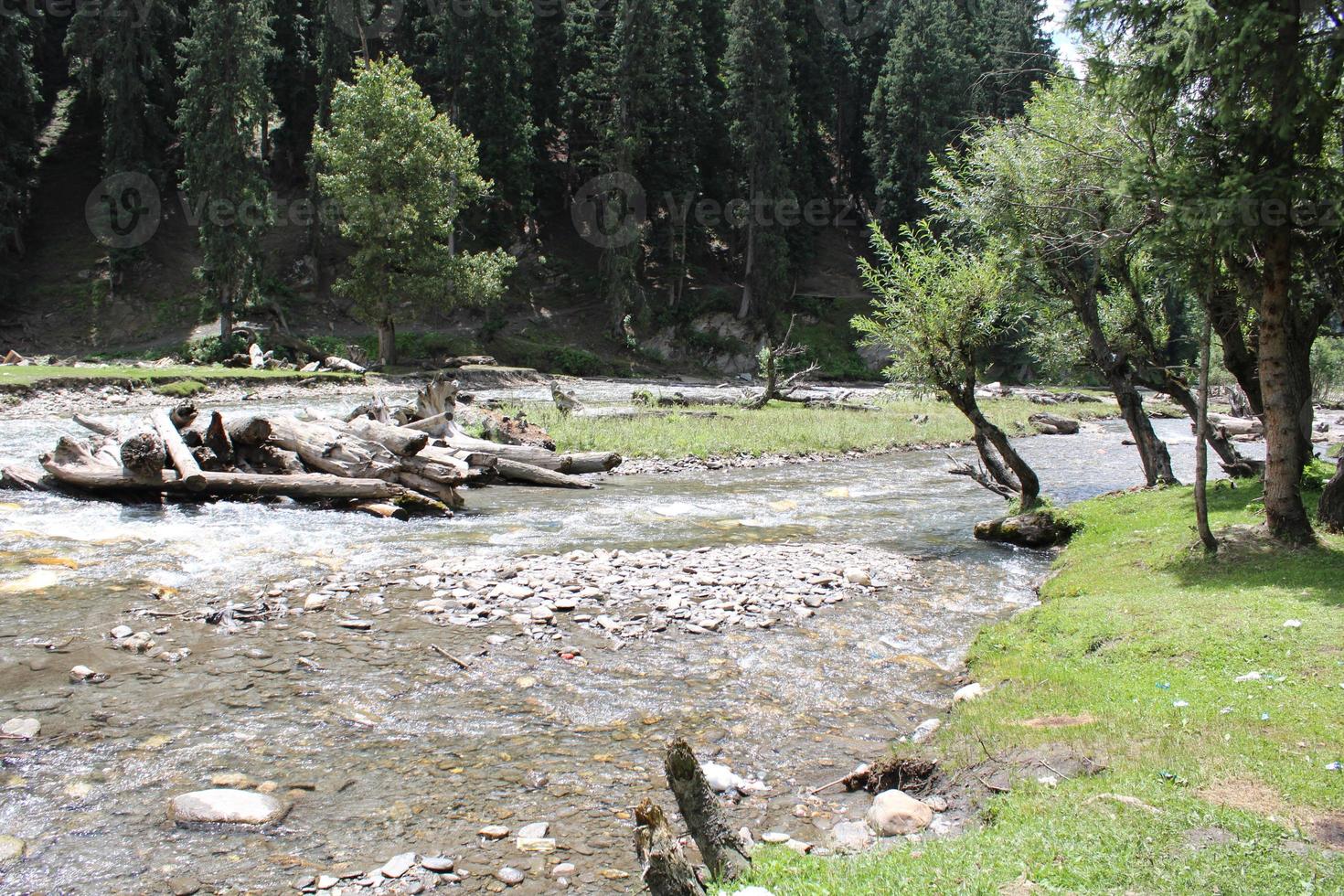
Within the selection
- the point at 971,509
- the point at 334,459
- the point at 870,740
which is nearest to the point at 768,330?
the point at 971,509

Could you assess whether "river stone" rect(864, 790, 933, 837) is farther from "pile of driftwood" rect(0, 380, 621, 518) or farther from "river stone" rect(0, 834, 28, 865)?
"pile of driftwood" rect(0, 380, 621, 518)

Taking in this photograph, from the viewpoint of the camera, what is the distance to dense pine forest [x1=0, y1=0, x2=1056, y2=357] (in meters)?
53.7

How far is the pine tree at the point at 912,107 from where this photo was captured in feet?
235

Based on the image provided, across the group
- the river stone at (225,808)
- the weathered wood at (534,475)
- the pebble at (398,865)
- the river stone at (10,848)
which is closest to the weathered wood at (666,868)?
the pebble at (398,865)

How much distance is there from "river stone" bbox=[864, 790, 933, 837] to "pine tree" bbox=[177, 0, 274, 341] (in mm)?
52234

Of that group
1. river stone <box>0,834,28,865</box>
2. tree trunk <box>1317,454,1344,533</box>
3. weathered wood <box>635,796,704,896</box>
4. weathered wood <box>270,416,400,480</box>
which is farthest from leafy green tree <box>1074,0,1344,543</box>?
weathered wood <box>270,416,400,480</box>

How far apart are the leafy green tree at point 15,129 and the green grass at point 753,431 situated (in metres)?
44.1

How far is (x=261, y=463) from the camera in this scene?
60.6ft

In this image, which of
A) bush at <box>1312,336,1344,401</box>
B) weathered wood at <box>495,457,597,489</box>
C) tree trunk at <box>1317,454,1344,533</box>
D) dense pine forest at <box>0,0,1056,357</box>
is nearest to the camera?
tree trunk at <box>1317,454,1344,533</box>

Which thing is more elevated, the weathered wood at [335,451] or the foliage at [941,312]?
the foliage at [941,312]

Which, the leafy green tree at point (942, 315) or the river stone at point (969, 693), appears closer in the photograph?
the river stone at point (969, 693)

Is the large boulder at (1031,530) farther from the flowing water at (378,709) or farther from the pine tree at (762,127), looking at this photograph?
the pine tree at (762,127)

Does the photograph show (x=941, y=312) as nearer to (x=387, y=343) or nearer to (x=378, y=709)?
(x=378, y=709)

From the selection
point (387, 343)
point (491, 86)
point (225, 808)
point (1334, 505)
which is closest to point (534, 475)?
point (225, 808)
